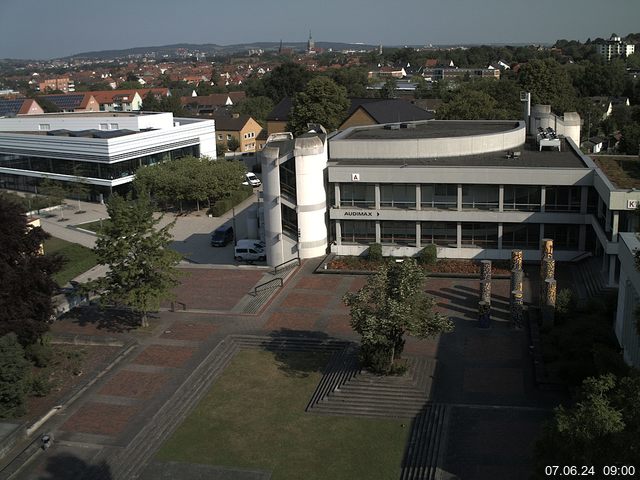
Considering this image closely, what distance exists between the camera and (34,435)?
23.5 metres

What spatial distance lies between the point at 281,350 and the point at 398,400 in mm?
6613

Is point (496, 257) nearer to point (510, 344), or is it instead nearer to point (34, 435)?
point (510, 344)

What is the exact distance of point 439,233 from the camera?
4009 cm

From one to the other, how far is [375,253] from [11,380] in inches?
832

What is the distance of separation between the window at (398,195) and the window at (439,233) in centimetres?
147

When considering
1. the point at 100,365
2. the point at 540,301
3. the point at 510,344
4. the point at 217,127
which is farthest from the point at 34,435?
the point at 217,127

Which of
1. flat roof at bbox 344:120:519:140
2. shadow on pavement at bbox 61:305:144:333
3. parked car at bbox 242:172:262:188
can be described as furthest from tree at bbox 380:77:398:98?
shadow on pavement at bbox 61:305:144:333

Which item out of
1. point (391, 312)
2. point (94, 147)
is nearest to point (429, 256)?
point (391, 312)

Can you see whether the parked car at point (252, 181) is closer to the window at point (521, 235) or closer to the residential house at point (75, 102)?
the window at point (521, 235)

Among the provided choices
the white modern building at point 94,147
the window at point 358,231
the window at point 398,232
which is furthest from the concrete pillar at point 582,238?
the white modern building at point 94,147

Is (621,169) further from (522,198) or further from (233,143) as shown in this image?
(233,143)

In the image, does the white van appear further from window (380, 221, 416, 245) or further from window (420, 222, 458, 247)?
window (420, 222, 458, 247)

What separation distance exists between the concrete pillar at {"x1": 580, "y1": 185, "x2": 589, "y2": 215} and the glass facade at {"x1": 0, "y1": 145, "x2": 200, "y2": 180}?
136 ft

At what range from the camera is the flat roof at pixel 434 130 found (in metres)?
46.7
